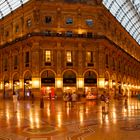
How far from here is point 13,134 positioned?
620 inches

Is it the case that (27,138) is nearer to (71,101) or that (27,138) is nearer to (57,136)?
(57,136)

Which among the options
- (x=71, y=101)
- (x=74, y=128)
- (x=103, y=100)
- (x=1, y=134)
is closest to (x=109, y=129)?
(x=74, y=128)

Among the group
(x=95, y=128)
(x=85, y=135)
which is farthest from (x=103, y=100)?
(x=85, y=135)

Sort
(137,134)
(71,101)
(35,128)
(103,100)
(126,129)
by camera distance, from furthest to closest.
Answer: (71,101), (103,100), (35,128), (126,129), (137,134)

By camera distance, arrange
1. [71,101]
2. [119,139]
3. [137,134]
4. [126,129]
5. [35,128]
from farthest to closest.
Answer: [71,101]
[35,128]
[126,129]
[137,134]
[119,139]

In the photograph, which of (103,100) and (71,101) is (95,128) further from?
(71,101)

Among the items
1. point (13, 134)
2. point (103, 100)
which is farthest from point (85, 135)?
point (103, 100)

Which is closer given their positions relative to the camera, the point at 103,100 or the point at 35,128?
the point at 35,128

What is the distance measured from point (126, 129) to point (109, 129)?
901mm

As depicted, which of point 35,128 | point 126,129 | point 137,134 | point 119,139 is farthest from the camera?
point 35,128

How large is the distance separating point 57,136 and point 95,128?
127 inches

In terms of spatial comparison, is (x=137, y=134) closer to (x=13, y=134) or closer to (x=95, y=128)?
(x=95, y=128)

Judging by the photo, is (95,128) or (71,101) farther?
(71,101)

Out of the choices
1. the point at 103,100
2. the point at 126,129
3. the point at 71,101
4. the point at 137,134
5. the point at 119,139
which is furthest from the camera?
the point at 71,101
